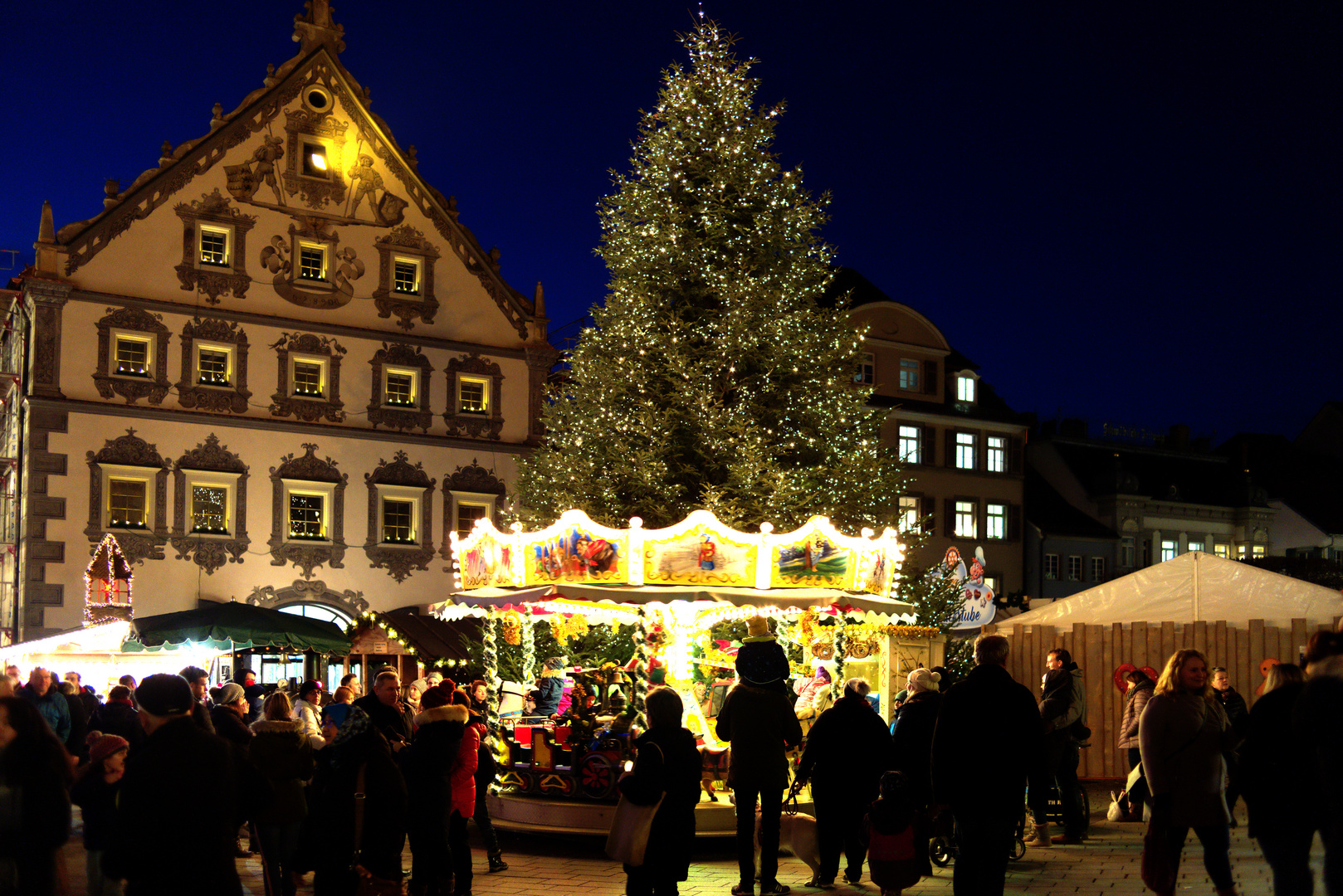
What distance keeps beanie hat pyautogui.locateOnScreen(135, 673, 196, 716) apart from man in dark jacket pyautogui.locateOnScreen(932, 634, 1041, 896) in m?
4.00

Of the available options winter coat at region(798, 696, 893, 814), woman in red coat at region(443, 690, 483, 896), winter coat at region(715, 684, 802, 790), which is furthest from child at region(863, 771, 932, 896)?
woman in red coat at region(443, 690, 483, 896)

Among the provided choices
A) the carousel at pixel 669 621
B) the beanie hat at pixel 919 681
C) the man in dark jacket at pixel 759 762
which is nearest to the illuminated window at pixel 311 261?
the carousel at pixel 669 621

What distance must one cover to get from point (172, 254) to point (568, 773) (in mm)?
18913

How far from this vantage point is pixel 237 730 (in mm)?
10008

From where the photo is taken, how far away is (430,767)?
352 inches

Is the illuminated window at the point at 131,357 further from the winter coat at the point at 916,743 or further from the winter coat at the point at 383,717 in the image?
the winter coat at the point at 916,743

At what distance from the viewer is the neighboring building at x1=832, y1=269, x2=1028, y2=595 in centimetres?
A: 3900

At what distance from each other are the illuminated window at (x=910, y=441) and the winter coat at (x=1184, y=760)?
106 feet

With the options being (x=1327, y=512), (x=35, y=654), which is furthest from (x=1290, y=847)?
(x=1327, y=512)

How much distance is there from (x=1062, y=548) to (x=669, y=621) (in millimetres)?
29990

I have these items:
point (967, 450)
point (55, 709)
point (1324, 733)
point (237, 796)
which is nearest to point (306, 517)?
point (55, 709)

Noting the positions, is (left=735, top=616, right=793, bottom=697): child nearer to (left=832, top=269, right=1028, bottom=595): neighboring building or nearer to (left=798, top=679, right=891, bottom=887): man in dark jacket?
(left=798, top=679, right=891, bottom=887): man in dark jacket

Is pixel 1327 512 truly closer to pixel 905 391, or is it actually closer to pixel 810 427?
pixel 905 391

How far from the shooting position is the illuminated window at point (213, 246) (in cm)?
2831
